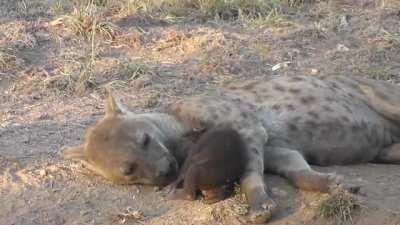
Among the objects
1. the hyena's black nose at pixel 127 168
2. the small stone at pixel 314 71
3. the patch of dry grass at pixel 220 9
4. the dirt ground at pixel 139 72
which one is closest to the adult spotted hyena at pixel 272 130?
the hyena's black nose at pixel 127 168

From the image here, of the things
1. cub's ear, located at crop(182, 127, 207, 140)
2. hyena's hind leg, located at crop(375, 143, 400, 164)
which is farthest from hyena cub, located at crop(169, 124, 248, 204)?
hyena's hind leg, located at crop(375, 143, 400, 164)

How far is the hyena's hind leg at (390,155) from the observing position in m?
4.75

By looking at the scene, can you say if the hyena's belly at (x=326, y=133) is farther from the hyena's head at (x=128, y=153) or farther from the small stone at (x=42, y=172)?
the small stone at (x=42, y=172)

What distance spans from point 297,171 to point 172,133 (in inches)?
30.6

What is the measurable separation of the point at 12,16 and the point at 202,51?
6.61 ft

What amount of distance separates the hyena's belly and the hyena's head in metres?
0.63

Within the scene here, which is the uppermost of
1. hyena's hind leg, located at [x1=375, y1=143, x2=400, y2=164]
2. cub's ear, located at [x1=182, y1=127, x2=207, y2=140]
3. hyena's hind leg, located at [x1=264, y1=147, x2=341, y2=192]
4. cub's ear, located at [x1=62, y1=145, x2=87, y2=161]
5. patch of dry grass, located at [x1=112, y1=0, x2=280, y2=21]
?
cub's ear, located at [x1=182, y1=127, x2=207, y2=140]

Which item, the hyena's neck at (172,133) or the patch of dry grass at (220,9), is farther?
the patch of dry grass at (220,9)

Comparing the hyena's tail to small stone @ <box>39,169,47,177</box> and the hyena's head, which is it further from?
small stone @ <box>39,169,47,177</box>

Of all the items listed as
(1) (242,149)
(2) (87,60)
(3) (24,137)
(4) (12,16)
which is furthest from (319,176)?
(4) (12,16)

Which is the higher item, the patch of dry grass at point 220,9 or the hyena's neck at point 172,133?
the hyena's neck at point 172,133

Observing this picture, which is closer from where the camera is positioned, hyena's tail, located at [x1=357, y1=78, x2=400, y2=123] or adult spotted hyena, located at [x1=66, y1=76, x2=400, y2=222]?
adult spotted hyena, located at [x1=66, y1=76, x2=400, y2=222]

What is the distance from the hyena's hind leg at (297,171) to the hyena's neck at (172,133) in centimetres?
48

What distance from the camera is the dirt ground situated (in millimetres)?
4172
